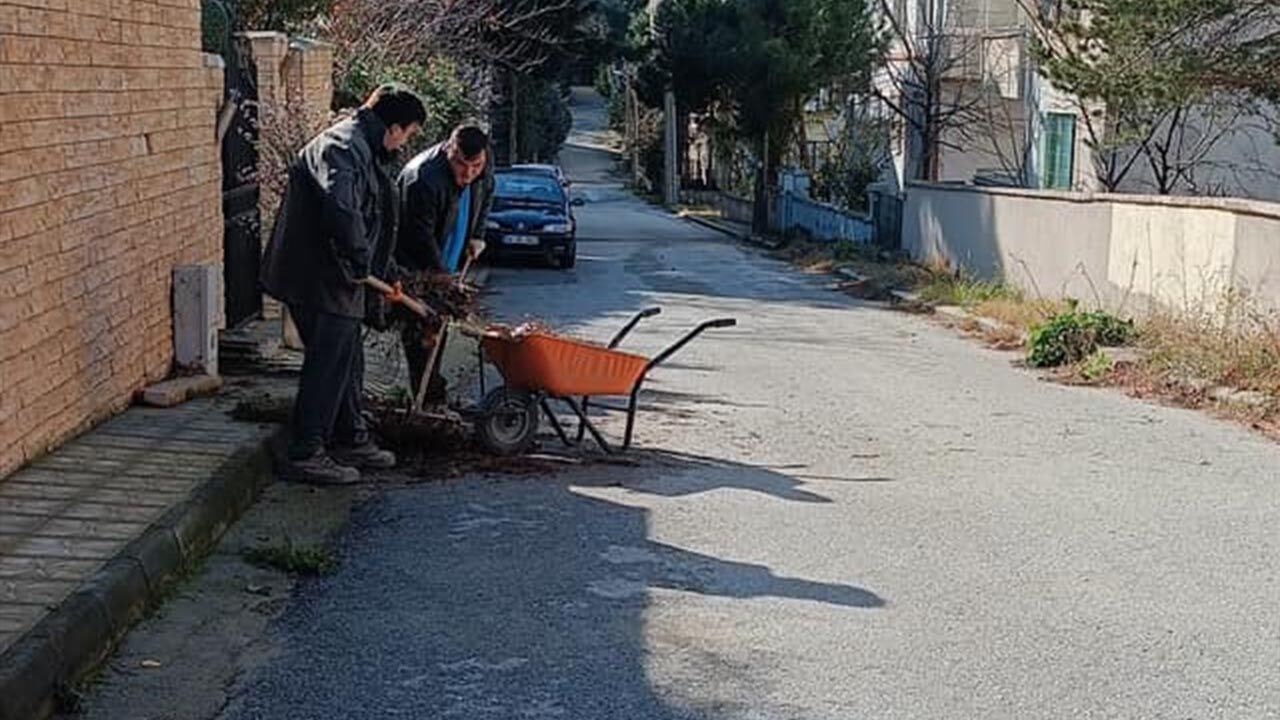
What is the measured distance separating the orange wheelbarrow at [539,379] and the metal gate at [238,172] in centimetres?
383

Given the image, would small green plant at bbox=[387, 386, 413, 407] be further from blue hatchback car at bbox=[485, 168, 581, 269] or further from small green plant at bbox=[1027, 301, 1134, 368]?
blue hatchback car at bbox=[485, 168, 581, 269]

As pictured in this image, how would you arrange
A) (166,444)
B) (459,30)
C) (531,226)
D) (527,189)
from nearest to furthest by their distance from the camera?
1. (166,444)
2. (531,226)
3. (527,189)
4. (459,30)

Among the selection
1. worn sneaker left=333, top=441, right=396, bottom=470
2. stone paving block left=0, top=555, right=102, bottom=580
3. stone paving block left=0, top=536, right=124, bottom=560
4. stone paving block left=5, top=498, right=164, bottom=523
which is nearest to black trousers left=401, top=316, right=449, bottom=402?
worn sneaker left=333, top=441, right=396, bottom=470

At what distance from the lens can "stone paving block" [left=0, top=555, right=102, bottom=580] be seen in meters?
6.03

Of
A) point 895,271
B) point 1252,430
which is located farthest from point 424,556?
point 895,271

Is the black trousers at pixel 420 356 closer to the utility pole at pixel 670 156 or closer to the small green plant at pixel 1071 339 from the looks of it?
the small green plant at pixel 1071 339

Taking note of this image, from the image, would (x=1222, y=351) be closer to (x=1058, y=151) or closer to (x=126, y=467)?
(x=126, y=467)

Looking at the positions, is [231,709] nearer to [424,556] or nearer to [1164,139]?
[424,556]

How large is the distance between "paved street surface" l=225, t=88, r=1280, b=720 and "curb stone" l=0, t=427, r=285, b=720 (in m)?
0.52

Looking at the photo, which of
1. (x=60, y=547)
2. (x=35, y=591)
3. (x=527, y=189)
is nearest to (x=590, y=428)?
(x=60, y=547)

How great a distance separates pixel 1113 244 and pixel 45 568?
570 inches

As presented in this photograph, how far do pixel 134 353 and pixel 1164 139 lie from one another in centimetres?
2003

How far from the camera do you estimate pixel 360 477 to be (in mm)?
8984

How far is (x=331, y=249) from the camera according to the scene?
27.7ft
